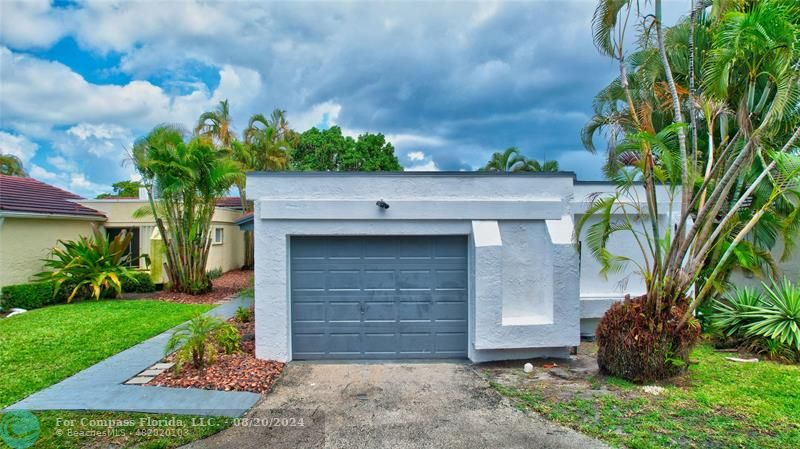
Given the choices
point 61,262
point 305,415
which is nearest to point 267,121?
point 61,262

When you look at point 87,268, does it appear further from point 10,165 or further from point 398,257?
point 10,165

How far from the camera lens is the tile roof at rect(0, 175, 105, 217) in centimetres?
1220

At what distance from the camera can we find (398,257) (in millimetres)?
7566

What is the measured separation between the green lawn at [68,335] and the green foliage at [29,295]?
65 cm

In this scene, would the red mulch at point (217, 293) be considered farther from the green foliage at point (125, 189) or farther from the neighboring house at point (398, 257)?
the green foliage at point (125, 189)

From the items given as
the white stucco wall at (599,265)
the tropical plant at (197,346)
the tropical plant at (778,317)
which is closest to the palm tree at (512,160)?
the white stucco wall at (599,265)

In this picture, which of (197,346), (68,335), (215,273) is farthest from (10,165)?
(197,346)

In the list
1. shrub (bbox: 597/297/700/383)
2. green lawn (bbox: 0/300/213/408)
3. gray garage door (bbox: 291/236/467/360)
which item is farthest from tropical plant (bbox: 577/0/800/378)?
green lawn (bbox: 0/300/213/408)

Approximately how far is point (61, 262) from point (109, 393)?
9146 millimetres

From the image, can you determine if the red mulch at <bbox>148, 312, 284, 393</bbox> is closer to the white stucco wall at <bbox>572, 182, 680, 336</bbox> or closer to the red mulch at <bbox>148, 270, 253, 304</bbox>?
the red mulch at <bbox>148, 270, 253, 304</bbox>

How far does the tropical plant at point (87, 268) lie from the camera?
1211 cm

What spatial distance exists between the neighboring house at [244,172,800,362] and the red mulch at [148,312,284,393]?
1.20ft

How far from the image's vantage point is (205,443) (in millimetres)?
4395

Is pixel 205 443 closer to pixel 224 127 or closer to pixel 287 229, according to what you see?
pixel 287 229
